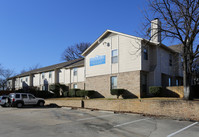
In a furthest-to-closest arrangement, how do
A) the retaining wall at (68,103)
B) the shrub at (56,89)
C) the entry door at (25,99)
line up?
the shrub at (56,89)
the entry door at (25,99)
the retaining wall at (68,103)

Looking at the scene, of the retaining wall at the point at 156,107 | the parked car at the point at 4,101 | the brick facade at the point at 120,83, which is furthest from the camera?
the parked car at the point at 4,101

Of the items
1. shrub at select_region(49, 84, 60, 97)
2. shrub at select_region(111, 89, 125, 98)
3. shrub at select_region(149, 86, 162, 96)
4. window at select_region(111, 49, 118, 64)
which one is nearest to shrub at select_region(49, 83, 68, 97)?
shrub at select_region(49, 84, 60, 97)

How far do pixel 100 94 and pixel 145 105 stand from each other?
9.18 m

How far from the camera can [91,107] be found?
20.0 metres

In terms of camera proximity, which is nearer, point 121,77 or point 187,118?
point 187,118

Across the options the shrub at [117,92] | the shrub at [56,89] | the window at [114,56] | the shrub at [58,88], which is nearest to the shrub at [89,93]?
the shrub at [117,92]

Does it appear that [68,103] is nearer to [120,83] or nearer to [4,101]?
[120,83]

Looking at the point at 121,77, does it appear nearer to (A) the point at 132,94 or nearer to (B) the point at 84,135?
(A) the point at 132,94

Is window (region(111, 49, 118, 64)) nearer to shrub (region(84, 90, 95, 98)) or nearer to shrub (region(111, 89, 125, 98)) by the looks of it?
shrub (region(111, 89, 125, 98))

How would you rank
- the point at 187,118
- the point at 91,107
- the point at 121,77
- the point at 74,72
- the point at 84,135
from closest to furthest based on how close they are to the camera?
the point at 84,135, the point at 187,118, the point at 91,107, the point at 121,77, the point at 74,72

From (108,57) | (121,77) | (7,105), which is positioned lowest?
(7,105)

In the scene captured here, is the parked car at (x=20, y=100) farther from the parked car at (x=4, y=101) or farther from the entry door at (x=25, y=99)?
the parked car at (x=4, y=101)

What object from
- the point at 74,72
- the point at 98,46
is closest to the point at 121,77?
the point at 98,46

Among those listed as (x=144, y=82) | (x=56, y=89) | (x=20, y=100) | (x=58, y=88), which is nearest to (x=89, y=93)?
(x=144, y=82)
